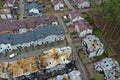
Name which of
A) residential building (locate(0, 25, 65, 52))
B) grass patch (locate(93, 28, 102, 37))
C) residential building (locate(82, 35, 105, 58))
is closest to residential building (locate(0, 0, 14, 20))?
residential building (locate(0, 25, 65, 52))

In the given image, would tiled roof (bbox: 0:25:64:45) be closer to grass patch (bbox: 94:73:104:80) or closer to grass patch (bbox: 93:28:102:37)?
grass patch (bbox: 93:28:102:37)

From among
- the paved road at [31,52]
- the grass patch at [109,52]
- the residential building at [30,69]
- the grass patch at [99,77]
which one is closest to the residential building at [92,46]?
the grass patch at [109,52]

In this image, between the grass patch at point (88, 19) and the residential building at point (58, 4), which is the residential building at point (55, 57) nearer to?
the grass patch at point (88, 19)

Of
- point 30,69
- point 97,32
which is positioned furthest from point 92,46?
point 30,69

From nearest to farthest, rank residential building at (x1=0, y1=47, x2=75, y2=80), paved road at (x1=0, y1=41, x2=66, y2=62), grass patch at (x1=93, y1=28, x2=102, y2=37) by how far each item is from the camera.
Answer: residential building at (x1=0, y1=47, x2=75, y2=80) → paved road at (x1=0, y1=41, x2=66, y2=62) → grass patch at (x1=93, y1=28, x2=102, y2=37)

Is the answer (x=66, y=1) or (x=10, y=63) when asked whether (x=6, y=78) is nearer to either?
(x=10, y=63)

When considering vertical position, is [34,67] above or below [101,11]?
below

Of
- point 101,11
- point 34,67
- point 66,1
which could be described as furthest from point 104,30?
point 34,67

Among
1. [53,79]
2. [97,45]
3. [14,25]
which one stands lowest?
[53,79]
